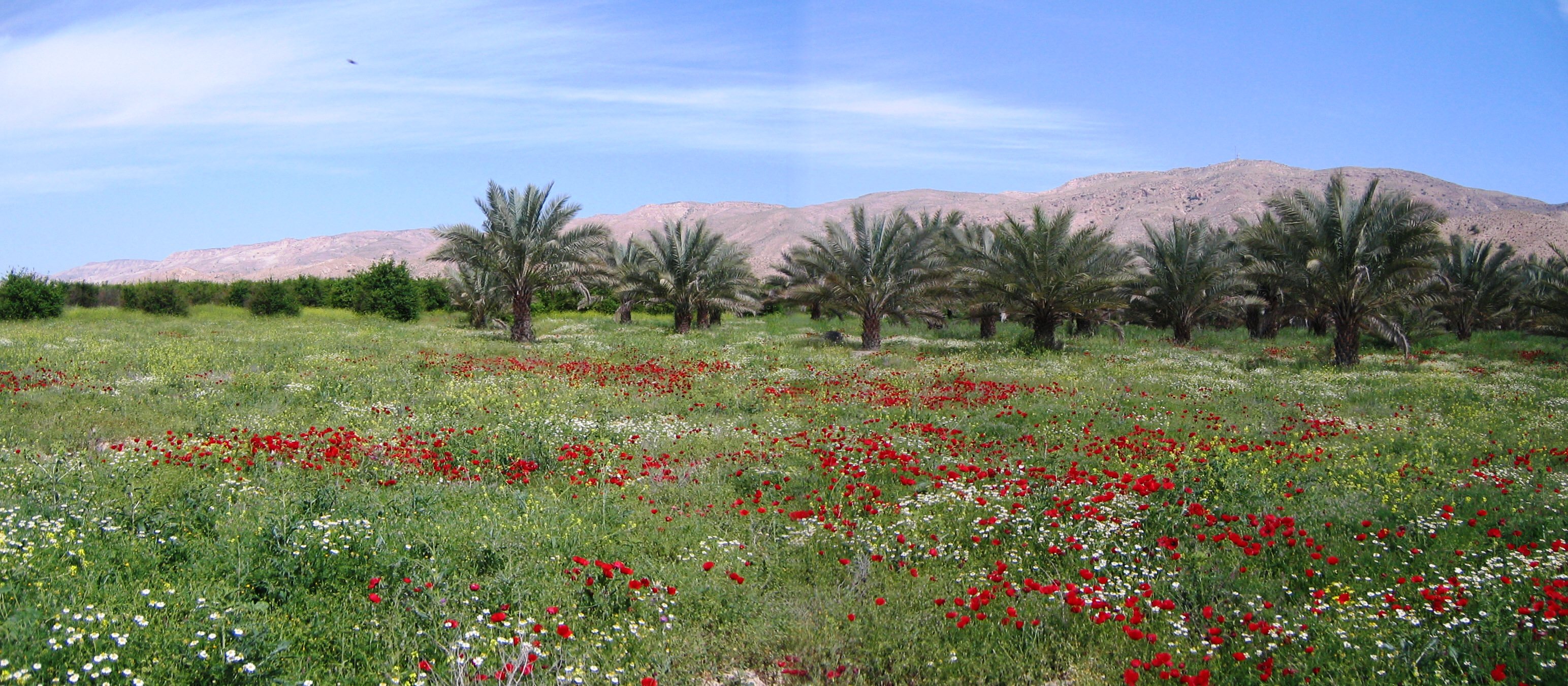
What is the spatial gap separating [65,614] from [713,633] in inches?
Result: 116

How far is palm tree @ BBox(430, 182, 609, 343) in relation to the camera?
22547mm

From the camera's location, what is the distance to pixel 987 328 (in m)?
25.1

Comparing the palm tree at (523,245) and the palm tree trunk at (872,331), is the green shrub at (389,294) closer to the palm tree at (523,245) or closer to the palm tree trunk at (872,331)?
the palm tree at (523,245)

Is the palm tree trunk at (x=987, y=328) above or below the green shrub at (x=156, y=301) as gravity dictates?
below

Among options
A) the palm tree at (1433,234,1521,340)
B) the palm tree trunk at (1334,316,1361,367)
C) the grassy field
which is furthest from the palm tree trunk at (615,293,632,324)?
the palm tree at (1433,234,1521,340)

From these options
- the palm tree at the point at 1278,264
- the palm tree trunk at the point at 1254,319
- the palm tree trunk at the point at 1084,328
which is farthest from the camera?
the palm tree trunk at the point at 1254,319

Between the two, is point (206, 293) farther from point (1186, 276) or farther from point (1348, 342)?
point (1348, 342)

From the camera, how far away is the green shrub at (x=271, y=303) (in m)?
37.6

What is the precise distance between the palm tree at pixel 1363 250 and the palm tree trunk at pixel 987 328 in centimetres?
828

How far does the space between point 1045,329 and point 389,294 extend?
30.1 meters

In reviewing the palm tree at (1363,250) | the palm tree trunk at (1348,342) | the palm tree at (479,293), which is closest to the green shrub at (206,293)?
the palm tree at (479,293)

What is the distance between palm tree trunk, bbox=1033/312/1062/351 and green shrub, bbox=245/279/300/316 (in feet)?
110

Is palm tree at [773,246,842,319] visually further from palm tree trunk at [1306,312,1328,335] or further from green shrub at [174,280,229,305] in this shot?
green shrub at [174,280,229,305]

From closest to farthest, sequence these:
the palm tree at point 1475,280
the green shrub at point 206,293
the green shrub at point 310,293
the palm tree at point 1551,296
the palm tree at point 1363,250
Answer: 1. the palm tree at point 1363,250
2. the palm tree at point 1551,296
3. the palm tree at point 1475,280
4. the green shrub at point 206,293
5. the green shrub at point 310,293
